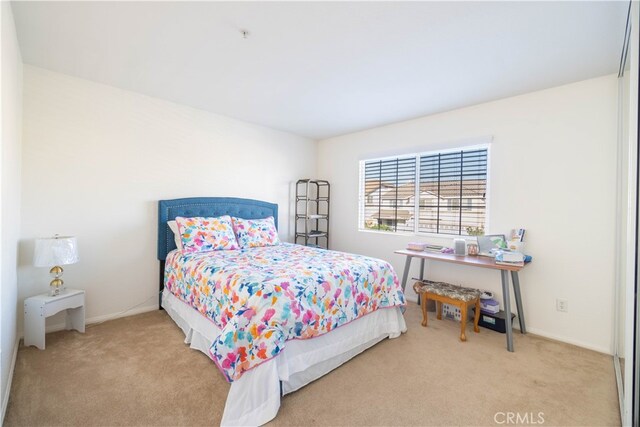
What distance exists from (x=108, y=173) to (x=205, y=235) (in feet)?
3.67

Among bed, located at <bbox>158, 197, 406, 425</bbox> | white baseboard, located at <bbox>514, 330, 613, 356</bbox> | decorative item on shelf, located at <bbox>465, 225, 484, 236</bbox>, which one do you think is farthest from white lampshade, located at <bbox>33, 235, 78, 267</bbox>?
white baseboard, located at <bbox>514, 330, 613, 356</bbox>

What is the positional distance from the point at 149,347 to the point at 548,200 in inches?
149

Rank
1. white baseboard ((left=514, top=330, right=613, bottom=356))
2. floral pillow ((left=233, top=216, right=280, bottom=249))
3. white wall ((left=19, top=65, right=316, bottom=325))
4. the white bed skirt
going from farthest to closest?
floral pillow ((left=233, top=216, right=280, bottom=249)), white wall ((left=19, top=65, right=316, bottom=325)), white baseboard ((left=514, top=330, right=613, bottom=356)), the white bed skirt

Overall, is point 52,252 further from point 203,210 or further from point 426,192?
point 426,192

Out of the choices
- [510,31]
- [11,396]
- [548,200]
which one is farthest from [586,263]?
[11,396]

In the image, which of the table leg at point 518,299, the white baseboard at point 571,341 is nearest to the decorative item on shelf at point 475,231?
the table leg at point 518,299

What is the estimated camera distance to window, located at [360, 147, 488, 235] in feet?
11.0

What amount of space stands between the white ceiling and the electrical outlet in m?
1.98

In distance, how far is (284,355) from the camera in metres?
1.84

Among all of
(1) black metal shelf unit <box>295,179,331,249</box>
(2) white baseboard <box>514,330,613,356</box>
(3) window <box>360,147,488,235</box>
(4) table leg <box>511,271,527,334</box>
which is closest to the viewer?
(2) white baseboard <box>514,330,613,356</box>

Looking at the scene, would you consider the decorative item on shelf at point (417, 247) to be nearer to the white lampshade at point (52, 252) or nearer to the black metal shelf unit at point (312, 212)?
A: the black metal shelf unit at point (312, 212)

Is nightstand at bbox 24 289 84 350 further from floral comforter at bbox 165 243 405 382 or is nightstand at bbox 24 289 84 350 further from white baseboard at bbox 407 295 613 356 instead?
white baseboard at bbox 407 295 613 356

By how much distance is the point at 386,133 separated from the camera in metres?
4.10

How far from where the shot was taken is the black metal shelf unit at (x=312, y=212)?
4.70 metres
